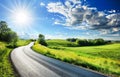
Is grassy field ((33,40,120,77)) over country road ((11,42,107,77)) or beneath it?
beneath

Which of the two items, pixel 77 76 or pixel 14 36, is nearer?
pixel 77 76

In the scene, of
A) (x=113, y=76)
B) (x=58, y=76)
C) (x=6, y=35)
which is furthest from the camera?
(x=6, y=35)

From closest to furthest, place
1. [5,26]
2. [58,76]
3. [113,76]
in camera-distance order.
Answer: [58,76]
[113,76]
[5,26]

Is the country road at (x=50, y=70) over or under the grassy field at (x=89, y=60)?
over

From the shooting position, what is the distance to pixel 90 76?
13203mm

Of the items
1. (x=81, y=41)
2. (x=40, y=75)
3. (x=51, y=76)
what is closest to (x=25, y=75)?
(x=40, y=75)

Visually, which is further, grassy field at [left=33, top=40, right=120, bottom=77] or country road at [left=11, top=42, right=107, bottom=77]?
grassy field at [left=33, top=40, right=120, bottom=77]

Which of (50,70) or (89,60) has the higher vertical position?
(50,70)

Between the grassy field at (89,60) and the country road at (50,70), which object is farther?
the grassy field at (89,60)

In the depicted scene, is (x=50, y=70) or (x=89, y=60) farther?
(x=89, y=60)

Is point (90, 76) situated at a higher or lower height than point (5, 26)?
lower

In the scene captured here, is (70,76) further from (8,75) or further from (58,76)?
(8,75)

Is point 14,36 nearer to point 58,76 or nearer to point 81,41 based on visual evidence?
point 81,41

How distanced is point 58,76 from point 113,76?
449cm
